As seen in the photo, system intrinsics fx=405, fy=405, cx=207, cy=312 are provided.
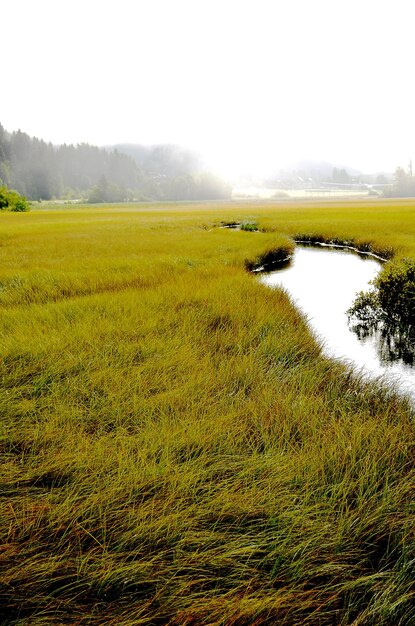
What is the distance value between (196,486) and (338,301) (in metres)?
9.21

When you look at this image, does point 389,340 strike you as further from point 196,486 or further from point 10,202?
point 10,202

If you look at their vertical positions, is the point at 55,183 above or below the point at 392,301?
above

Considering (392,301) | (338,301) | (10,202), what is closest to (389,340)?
(392,301)

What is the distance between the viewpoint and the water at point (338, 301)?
6.62 meters

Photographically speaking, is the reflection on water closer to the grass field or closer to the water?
the water

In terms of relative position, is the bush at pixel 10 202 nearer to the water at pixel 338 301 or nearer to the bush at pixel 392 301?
the water at pixel 338 301

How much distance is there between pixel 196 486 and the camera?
290 centimetres

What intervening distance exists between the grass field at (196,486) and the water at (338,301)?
1.28 meters

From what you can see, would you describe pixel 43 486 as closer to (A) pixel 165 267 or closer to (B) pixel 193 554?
(B) pixel 193 554

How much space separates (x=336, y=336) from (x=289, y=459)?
5341 mm

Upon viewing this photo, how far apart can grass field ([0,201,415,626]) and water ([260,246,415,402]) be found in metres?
1.28

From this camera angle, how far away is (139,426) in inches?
150

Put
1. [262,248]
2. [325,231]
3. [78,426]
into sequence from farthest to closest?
1. [325,231]
2. [262,248]
3. [78,426]

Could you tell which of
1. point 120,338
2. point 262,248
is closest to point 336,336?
point 120,338
